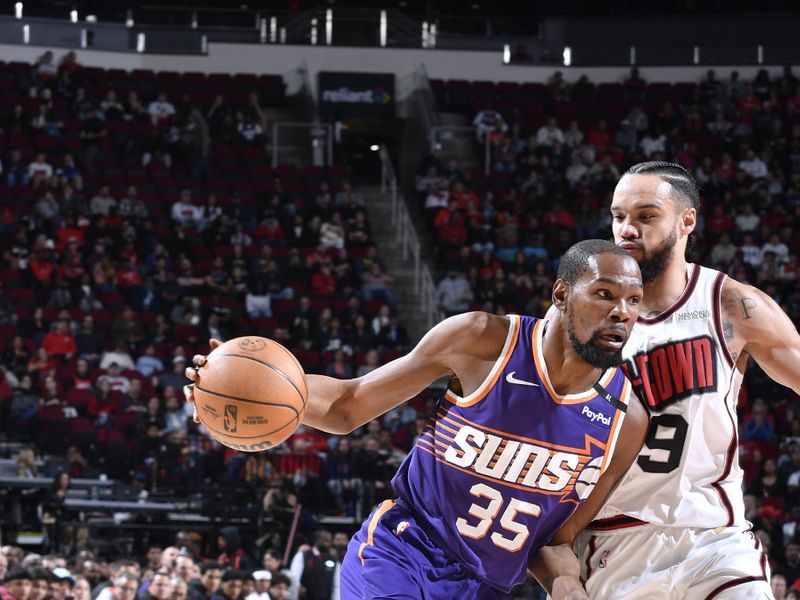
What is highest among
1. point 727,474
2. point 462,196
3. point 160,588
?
point 727,474

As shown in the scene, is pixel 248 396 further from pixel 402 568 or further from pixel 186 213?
pixel 186 213

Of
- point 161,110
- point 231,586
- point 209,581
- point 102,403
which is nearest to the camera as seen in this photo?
point 231,586

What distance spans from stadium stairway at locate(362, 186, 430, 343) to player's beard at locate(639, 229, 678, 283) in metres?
13.9

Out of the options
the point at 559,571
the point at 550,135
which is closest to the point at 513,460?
the point at 559,571

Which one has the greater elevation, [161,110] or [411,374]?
[161,110]

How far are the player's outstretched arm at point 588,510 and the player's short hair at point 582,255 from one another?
0.58 m

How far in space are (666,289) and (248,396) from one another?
1.71 m

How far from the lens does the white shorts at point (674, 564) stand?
14.6ft

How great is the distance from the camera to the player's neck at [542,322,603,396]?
433 cm

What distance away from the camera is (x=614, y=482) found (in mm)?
4559

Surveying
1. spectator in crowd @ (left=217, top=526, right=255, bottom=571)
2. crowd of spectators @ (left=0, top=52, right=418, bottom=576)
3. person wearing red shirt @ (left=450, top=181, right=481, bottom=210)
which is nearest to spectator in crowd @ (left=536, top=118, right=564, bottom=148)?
person wearing red shirt @ (left=450, top=181, right=481, bottom=210)

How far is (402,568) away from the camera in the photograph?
429 centimetres

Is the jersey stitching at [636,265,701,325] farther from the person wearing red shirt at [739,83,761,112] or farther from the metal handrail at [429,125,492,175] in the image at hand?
the person wearing red shirt at [739,83,761,112]

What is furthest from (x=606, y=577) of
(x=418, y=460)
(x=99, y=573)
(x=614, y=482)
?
(x=99, y=573)
